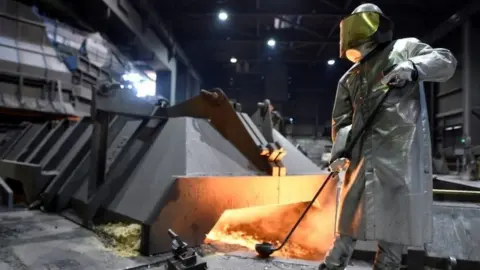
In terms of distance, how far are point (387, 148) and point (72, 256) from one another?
7.43ft

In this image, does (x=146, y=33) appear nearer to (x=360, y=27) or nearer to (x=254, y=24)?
(x=254, y=24)

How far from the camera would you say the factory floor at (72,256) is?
2268 mm

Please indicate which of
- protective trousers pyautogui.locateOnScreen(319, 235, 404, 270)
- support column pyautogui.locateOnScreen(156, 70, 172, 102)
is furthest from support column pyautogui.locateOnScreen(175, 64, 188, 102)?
protective trousers pyautogui.locateOnScreen(319, 235, 404, 270)

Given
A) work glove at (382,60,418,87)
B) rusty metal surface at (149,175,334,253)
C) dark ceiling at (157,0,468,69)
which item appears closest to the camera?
work glove at (382,60,418,87)

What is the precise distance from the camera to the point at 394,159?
1.75m

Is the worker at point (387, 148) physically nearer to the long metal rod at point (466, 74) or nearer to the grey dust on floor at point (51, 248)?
the grey dust on floor at point (51, 248)

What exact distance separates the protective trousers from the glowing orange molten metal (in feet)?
4.71

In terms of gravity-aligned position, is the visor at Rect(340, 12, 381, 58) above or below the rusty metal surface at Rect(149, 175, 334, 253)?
above

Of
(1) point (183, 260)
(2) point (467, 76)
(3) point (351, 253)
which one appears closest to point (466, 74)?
(2) point (467, 76)

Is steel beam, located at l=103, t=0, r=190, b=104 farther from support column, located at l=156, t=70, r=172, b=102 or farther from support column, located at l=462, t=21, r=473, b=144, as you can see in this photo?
support column, located at l=462, t=21, r=473, b=144

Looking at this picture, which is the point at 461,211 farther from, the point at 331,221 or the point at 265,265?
the point at 265,265

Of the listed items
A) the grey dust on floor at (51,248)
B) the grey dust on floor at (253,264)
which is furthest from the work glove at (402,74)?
the grey dust on floor at (51,248)

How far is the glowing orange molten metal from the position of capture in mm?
3443

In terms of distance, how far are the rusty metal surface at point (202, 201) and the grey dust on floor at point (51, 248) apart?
32cm
